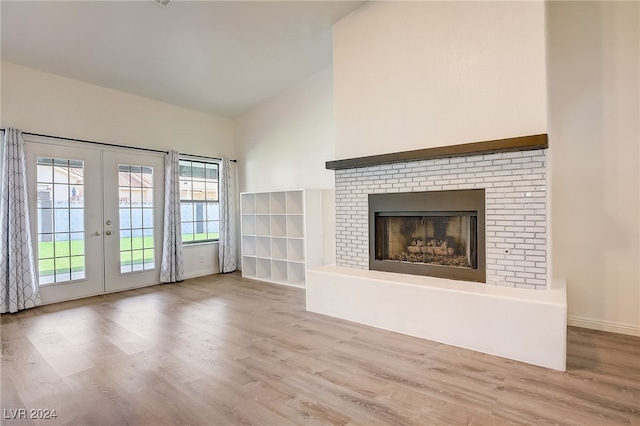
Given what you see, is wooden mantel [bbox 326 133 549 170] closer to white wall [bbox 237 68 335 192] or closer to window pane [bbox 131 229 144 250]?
white wall [bbox 237 68 335 192]

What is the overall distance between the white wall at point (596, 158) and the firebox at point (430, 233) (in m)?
0.98

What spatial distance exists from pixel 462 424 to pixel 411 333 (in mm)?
1281

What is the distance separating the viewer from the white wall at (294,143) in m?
5.14

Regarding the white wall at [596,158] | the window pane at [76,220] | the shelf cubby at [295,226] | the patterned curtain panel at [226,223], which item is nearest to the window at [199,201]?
the patterned curtain panel at [226,223]

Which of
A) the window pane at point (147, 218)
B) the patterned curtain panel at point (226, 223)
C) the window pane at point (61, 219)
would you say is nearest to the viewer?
the window pane at point (61, 219)

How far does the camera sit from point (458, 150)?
3021mm

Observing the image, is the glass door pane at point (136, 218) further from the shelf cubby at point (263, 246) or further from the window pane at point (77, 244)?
the shelf cubby at point (263, 246)

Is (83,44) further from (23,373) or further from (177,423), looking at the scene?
(177,423)

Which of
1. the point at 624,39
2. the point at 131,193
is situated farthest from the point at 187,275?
the point at 624,39

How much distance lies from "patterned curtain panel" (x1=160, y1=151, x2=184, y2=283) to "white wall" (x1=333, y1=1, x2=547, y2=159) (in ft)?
10.1

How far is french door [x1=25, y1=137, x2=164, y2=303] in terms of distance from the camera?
4348 millimetres

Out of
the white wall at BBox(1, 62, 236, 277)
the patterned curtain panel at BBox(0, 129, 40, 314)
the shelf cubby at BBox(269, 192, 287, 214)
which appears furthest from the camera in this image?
the shelf cubby at BBox(269, 192, 287, 214)

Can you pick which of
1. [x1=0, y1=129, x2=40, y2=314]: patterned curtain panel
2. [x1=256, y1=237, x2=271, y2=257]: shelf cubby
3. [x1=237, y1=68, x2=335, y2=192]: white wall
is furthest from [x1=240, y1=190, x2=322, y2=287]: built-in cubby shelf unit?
[x1=0, y1=129, x2=40, y2=314]: patterned curtain panel

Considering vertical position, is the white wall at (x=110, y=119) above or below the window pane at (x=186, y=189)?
above
